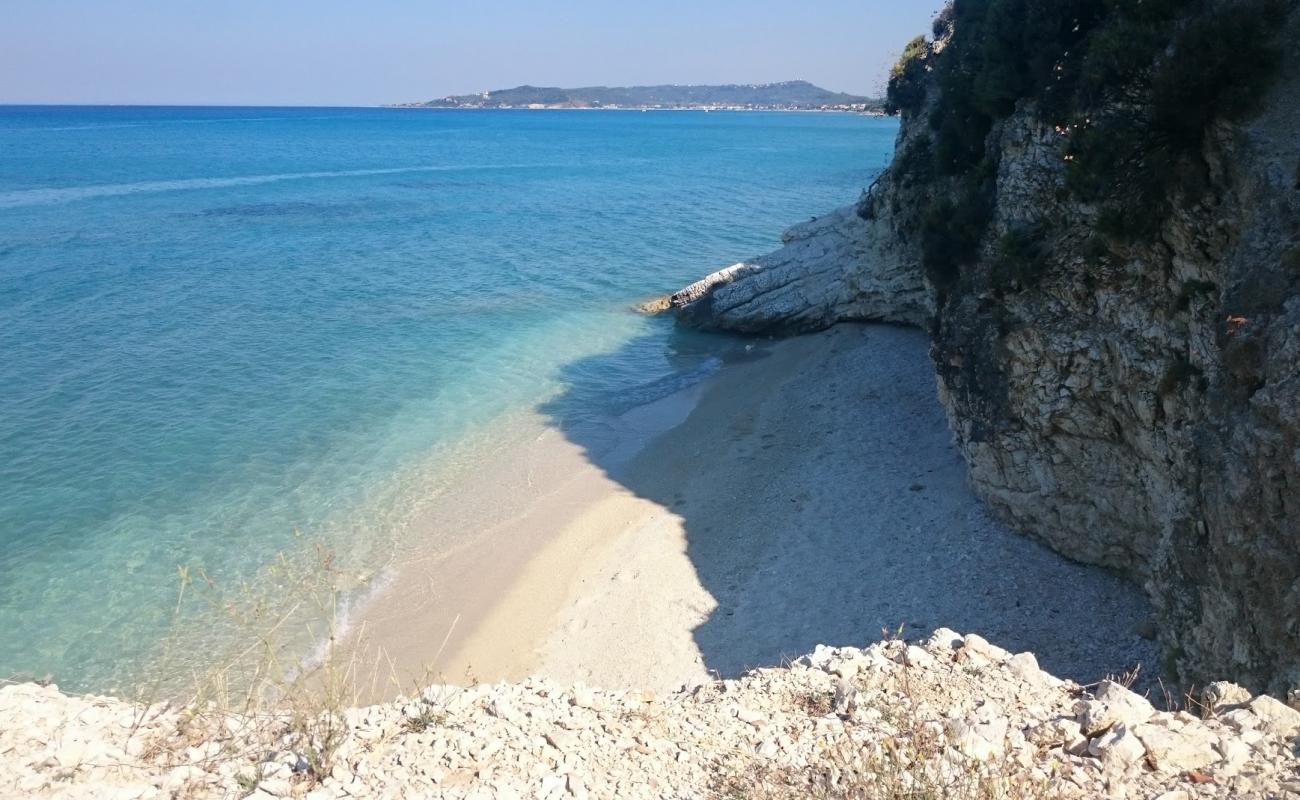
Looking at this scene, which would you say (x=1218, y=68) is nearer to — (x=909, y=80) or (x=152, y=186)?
(x=909, y=80)

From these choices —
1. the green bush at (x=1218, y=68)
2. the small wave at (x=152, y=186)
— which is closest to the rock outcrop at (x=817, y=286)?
the green bush at (x=1218, y=68)

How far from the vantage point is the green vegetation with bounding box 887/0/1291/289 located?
1004cm

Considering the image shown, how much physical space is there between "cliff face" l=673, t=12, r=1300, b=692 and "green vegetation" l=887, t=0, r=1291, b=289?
0.66 ft

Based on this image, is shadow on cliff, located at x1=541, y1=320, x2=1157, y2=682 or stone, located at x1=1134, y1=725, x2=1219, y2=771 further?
shadow on cliff, located at x1=541, y1=320, x2=1157, y2=682

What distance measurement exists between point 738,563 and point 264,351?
19.2 metres

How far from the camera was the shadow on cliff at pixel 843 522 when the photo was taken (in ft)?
40.5

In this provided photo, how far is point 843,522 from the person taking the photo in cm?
1566

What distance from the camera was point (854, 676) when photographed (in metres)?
8.02

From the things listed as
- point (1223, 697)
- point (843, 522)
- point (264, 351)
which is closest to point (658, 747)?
point (1223, 697)

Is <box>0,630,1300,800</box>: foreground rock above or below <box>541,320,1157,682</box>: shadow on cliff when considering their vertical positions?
above

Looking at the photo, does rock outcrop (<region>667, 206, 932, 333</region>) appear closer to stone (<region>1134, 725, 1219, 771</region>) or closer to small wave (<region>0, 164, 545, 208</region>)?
stone (<region>1134, 725, 1219, 771</region>)

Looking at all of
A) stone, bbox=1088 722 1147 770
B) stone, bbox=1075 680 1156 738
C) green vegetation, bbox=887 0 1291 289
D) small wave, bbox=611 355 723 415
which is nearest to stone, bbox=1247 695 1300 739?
stone, bbox=1075 680 1156 738

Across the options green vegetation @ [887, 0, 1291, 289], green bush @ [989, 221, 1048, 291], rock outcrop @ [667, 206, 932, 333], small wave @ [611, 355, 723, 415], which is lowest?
small wave @ [611, 355, 723, 415]

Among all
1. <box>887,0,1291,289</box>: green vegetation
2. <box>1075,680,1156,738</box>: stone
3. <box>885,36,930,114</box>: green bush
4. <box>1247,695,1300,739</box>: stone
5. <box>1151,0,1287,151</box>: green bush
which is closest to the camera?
<box>1247,695,1300,739</box>: stone
